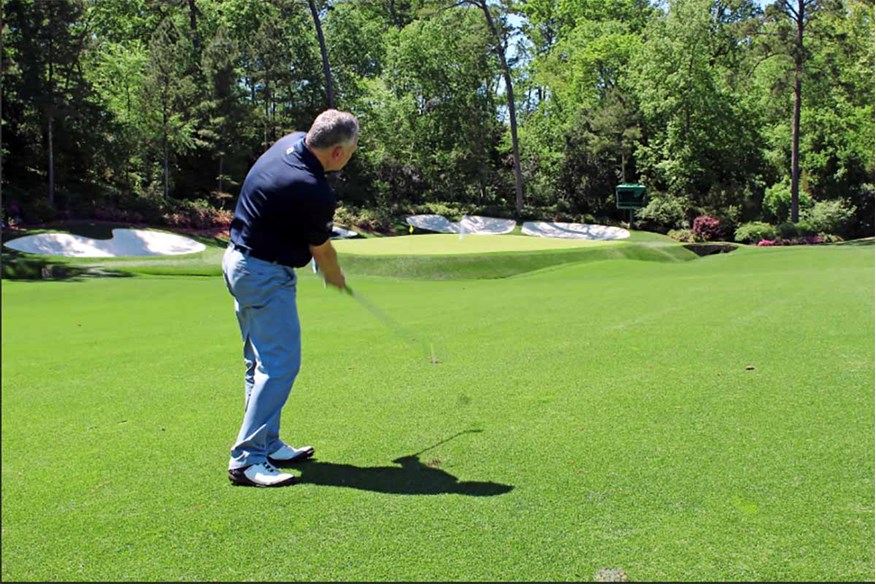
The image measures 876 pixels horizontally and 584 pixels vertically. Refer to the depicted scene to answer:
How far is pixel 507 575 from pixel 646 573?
540mm

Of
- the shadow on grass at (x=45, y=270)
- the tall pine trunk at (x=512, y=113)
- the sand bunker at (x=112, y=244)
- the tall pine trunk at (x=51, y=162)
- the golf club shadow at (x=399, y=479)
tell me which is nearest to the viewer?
the golf club shadow at (x=399, y=479)

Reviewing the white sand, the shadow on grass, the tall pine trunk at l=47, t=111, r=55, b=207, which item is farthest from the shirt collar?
the white sand

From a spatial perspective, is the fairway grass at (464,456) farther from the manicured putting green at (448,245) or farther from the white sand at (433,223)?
the white sand at (433,223)

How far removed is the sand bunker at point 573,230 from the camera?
3778 cm

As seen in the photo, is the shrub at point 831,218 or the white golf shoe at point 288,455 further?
the shrub at point 831,218

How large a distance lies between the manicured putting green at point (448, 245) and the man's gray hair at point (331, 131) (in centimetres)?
1748

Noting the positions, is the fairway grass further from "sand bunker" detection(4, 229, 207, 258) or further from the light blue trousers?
"sand bunker" detection(4, 229, 207, 258)

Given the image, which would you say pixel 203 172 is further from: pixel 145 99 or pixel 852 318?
pixel 852 318

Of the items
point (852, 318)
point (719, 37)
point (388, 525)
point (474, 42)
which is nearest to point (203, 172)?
point (474, 42)

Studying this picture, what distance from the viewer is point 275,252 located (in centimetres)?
391

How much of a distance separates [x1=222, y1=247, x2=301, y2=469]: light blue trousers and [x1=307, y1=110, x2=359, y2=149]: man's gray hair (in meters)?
0.69

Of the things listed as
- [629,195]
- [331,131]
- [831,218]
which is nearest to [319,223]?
[331,131]

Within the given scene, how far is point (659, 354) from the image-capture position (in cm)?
709

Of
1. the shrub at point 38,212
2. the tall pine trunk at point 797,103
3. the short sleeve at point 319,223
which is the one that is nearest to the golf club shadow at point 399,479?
the short sleeve at point 319,223
